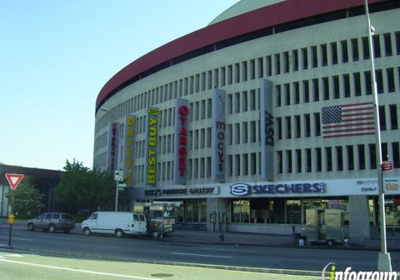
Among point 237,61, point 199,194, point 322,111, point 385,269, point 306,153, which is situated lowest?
point 385,269

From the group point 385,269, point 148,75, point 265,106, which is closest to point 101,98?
point 148,75

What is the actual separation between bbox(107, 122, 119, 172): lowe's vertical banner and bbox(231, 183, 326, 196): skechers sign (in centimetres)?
2244

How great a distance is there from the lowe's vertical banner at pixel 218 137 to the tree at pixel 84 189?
12.8 m

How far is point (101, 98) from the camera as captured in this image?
74.8 metres

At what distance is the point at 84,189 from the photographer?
48.0 metres

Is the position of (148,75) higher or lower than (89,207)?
higher

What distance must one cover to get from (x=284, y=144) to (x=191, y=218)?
14.5m

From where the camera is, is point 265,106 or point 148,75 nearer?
point 265,106

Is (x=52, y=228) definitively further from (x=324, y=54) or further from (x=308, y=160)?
(x=324, y=54)

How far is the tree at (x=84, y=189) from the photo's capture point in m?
48.0

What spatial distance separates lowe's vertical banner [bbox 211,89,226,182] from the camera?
45.0 meters

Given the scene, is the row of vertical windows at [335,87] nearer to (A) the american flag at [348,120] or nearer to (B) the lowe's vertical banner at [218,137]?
(A) the american flag at [348,120]

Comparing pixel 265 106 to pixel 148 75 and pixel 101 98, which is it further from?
pixel 101 98

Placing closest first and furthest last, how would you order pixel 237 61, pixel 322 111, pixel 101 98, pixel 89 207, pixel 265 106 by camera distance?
pixel 322 111, pixel 265 106, pixel 237 61, pixel 89 207, pixel 101 98
